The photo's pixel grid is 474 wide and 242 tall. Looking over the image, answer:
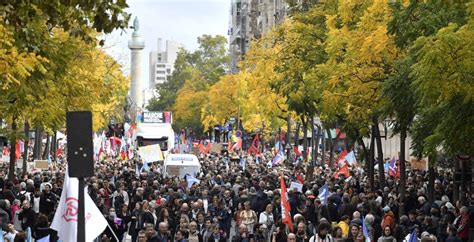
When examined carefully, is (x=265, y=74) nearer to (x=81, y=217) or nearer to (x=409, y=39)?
(x=409, y=39)

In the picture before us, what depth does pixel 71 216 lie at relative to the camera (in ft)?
58.0

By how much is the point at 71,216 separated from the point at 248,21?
496 feet

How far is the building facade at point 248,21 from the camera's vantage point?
135 meters

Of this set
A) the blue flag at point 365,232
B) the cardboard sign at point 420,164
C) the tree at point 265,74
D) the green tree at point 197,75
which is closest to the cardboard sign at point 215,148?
the tree at point 265,74

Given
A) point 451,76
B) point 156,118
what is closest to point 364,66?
point 451,76

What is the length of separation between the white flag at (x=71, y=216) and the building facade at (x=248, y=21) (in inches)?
3801

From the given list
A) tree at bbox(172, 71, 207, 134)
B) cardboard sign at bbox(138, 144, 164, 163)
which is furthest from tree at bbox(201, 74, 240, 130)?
cardboard sign at bbox(138, 144, 164, 163)

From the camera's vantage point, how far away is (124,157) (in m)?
78.7

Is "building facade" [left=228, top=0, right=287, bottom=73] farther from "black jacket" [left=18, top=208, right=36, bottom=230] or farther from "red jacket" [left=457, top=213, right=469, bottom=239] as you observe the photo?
"red jacket" [left=457, top=213, right=469, bottom=239]

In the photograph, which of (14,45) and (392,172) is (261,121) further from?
(14,45)

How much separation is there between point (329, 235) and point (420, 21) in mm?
7782

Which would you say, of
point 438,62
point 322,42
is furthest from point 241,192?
point 322,42

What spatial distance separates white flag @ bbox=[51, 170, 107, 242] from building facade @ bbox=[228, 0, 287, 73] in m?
96.5

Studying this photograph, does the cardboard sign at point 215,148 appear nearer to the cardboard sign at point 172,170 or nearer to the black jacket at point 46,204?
the cardboard sign at point 172,170
